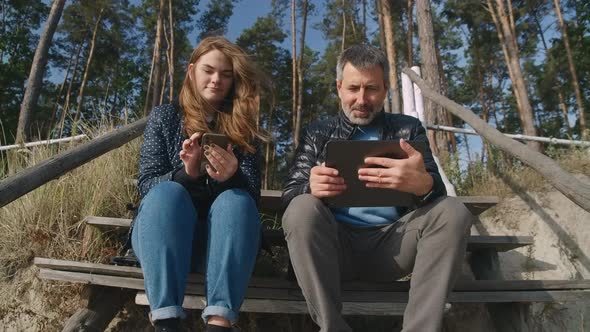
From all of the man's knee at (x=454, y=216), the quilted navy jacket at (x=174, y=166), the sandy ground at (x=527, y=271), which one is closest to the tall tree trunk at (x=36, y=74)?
the sandy ground at (x=527, y=271)

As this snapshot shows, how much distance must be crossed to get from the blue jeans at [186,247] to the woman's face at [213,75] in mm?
577

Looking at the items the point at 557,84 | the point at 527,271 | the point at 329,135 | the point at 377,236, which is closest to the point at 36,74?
the point at 329,135

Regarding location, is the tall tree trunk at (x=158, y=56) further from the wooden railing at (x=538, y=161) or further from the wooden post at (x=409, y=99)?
the wooden railing at (x=538, y=161)

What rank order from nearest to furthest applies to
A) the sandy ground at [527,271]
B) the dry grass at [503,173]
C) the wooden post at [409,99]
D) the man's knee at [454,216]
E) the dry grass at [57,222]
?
1. the man's knee at [454,216]
2. the sandy ground at [527,271]
3. the dry grass at [57,222]
4. the dry grass at [503,173]
5. the wooden post at [409,99]

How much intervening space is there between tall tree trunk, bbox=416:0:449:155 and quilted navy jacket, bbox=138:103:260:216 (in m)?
2.84

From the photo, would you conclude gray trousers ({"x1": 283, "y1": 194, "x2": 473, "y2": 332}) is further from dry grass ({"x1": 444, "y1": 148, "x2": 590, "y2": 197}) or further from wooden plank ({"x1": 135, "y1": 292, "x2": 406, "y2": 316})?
dry grass ({"x1": 444, "y1": 148, "x2": 590, "y2": 197})

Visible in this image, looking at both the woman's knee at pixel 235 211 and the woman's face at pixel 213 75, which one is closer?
the woman's knee at pixel 235 211

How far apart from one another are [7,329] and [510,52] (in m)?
13.1

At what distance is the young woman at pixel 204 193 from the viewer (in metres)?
1.40

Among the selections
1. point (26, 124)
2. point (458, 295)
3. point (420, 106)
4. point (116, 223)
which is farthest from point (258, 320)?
point (26, 124)

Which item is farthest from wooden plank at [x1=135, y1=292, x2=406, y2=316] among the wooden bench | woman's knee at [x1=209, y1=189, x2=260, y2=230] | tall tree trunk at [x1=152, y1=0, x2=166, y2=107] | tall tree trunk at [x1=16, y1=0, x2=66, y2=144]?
tall tree trunk at [x1=152, y1=0, x2=166, y2=107]

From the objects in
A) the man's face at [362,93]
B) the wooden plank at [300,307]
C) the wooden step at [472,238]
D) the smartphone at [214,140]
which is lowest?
the wooden plank at [300,307]

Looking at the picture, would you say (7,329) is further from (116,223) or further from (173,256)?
(173,256)

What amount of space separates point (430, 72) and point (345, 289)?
3.68 meters
